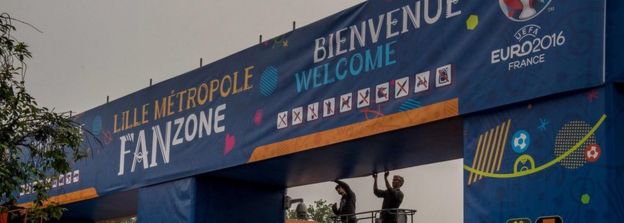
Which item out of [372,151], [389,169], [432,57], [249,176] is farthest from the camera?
[249,176]

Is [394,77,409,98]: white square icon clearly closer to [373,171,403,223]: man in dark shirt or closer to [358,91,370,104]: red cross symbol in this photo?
[358,91,370,104]: red cross symbol

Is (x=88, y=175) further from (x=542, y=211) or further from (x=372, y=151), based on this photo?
(x=542, y=211)

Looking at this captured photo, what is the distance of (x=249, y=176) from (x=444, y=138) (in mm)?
4862

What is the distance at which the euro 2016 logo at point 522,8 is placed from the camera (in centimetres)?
1288

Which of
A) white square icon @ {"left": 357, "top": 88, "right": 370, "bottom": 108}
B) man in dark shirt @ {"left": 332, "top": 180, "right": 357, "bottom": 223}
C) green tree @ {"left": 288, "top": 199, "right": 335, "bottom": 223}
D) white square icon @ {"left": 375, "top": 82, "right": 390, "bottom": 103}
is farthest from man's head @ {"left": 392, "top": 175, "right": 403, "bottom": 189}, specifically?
green tree @ {"left": 288, "top": 199, "right": 335, "bottom": 223}

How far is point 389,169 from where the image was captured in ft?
58.6

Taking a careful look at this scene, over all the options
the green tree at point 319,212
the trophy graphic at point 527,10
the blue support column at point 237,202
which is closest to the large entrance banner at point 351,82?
the trophy graphic at point 527,10

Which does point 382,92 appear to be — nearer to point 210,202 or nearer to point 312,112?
point 312,112

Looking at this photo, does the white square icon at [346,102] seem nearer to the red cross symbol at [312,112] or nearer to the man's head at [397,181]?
the red cross symbol at [312,112]

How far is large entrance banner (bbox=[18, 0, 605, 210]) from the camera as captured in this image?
12695 millimetres

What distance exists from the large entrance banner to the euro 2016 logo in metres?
0.01

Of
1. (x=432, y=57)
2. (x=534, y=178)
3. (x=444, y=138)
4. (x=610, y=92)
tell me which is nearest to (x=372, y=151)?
(x=444, y=138)

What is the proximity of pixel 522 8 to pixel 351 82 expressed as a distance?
10.5 feet

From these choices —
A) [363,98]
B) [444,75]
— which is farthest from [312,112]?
[444,75]
